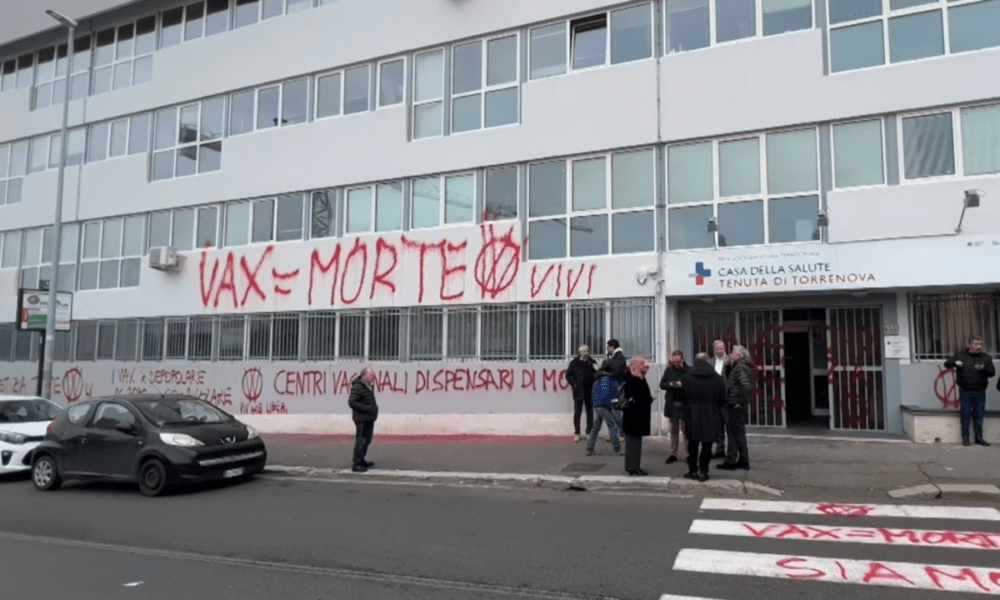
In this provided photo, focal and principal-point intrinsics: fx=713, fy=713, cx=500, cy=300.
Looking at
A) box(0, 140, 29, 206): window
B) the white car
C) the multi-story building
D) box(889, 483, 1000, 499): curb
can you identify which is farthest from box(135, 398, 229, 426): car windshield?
box(0, 140, 29, 206): window

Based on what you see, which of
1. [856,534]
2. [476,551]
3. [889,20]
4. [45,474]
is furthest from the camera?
[889,20]

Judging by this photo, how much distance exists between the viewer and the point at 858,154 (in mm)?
12227

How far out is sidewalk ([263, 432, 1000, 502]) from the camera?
28.3 feet

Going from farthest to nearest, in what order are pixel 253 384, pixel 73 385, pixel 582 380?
1. pixel 73 385
2. pixel 253 384
3. pixel 582 380

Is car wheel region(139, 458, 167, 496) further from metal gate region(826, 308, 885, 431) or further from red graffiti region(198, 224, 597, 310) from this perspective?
metal gate region(826, 308, 885, 431)

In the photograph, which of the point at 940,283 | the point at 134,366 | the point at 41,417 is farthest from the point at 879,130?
the point at 134,366

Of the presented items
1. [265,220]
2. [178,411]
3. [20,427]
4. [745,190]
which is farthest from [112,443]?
[745,190]

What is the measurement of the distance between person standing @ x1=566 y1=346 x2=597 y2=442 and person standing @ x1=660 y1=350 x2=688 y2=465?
2079 millimetres

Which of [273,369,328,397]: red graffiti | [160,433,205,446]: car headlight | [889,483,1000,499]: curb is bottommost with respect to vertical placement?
[889,483,1000,499]: curb

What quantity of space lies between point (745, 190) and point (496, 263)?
199 inches

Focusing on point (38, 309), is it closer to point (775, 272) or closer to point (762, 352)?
point (762, 352)

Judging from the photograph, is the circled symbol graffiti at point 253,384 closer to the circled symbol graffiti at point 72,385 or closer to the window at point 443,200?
the window at point 443,200

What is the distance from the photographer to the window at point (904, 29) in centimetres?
1156

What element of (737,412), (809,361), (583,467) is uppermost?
(809,361)
